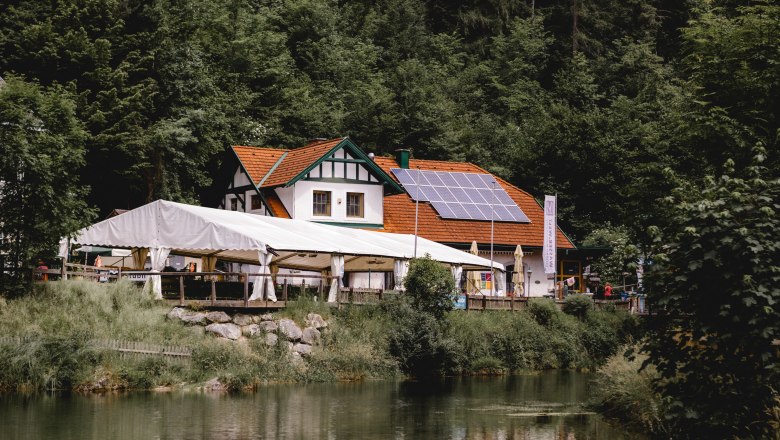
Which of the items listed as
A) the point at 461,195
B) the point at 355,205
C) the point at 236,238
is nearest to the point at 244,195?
the point at 355,205

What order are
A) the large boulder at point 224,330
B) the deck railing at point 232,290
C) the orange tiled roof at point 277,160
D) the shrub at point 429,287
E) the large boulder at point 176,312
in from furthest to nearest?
1. the orange tiled roof at point 277,160
2. the shrub at point 429,287
3. the deck railing at point 232,290
4. the large boulder at point 224,330
5. the large boulder at point 176,312

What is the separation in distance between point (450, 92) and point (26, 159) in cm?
5089

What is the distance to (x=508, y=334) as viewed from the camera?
38938 millimetres

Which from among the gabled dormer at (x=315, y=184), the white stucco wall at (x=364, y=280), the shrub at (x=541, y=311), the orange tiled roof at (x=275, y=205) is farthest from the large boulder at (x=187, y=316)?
the white stucco wall at (x=364, y=280)

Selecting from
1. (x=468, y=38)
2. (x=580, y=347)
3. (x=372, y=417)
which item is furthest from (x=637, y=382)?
(x=468, y=38)

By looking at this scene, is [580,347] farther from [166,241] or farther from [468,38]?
[468,38]

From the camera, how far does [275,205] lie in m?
48.0

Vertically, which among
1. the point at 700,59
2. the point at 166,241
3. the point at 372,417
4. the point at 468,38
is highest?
the point at 468,38

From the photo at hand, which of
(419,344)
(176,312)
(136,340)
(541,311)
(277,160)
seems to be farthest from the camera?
(277,160)

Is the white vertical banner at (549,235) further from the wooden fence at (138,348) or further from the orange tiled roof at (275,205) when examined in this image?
the wooden fence at (138,348)

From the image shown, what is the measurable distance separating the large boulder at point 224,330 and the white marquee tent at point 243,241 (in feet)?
6.92

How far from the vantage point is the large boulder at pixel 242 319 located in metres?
33.0

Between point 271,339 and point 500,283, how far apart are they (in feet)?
46.7

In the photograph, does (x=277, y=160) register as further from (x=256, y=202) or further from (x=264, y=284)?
(x=264, y=284)
